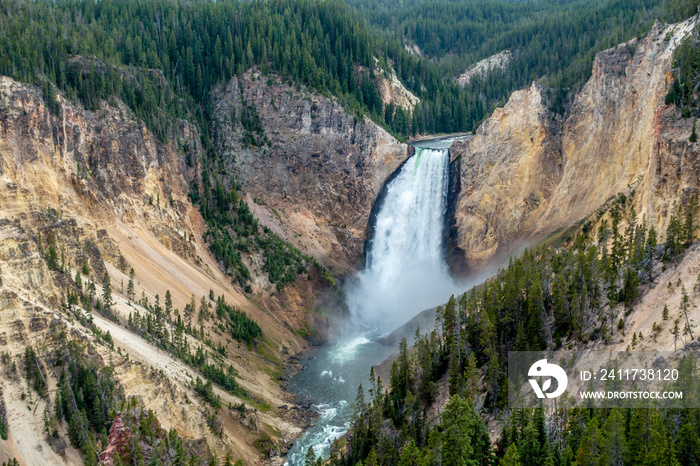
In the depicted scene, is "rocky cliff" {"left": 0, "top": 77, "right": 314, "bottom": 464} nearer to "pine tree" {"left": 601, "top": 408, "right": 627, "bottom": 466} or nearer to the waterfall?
the waterfall

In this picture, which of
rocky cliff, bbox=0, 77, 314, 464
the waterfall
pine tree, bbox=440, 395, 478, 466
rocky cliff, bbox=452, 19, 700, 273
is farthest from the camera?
the waterfall

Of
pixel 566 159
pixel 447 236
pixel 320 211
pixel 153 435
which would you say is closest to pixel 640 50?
pixel 566 159

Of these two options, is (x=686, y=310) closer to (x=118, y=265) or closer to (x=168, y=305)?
(x=168, y=305)

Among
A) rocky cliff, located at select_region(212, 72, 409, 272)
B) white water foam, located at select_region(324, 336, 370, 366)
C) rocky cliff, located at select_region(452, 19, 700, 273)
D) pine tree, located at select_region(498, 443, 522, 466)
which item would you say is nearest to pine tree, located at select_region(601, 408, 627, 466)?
pine tree, located at select_region(498, 443, 522, 466)

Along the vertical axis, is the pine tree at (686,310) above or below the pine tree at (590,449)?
above

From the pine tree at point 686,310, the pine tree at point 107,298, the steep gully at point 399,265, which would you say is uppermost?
the steep gully at point 399,265

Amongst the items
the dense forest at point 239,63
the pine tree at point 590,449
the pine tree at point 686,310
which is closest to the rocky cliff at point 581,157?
the dense forest at point 239,63

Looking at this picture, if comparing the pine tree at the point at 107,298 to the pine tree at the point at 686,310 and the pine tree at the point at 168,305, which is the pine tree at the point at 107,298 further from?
the pine tree at the point at 686,310
